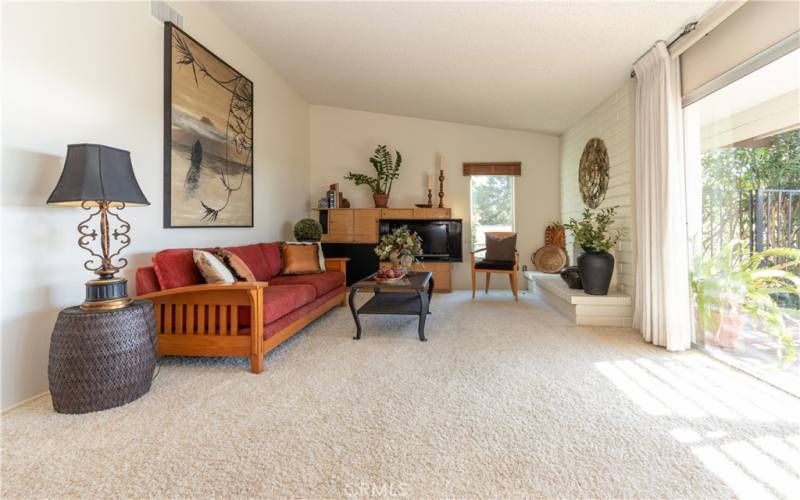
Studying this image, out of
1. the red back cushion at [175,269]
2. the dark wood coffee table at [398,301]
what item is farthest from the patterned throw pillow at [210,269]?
the dark wood coffee table at [398,301]

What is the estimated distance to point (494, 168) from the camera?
590 centimetres

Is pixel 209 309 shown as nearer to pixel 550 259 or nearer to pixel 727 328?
pixel 727 328

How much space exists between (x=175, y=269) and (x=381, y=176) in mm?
3825

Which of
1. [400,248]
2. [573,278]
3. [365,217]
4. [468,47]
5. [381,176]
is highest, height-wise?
[468,47]

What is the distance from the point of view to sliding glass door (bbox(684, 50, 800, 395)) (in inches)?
85.0

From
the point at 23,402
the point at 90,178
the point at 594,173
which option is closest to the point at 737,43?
the point at 594,173

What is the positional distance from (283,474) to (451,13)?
3.34 metres

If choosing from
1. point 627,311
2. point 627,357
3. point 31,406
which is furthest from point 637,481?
point 31,406

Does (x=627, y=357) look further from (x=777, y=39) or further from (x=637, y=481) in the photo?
(x=777, y=39)

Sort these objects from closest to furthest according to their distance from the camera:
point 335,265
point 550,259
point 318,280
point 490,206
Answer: point 318,280 → point 335,265 → point 550,259 → point 490,206

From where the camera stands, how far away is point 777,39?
2102mm

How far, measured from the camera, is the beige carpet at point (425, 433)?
1.30 meters

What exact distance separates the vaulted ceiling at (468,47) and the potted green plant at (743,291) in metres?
1.74

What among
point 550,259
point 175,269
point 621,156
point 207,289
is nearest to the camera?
point 207,289
